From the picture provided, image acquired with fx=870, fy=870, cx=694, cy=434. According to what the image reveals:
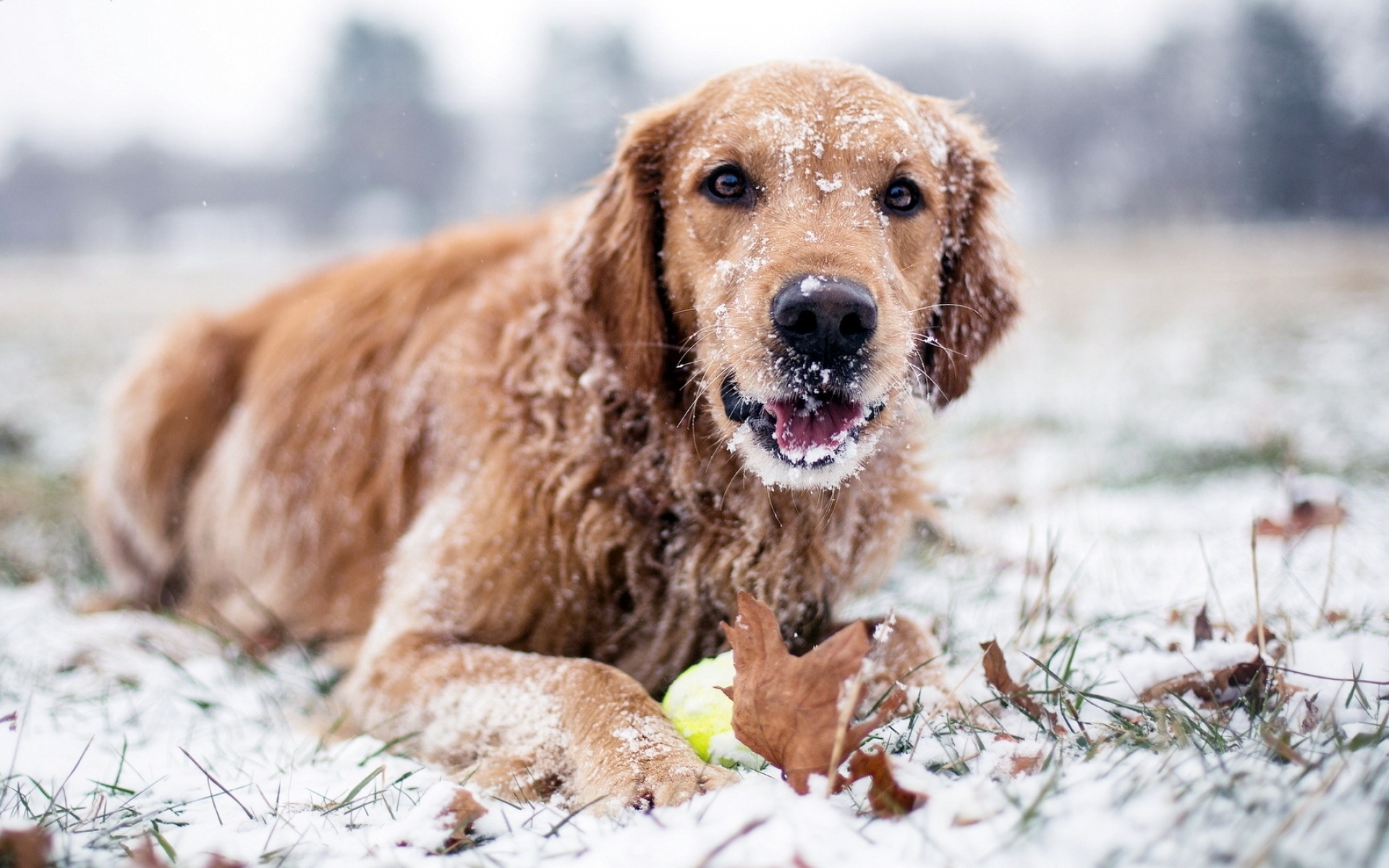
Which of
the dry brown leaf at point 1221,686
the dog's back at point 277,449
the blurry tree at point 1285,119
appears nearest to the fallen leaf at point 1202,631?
the dry brown leaf at point 1221,686

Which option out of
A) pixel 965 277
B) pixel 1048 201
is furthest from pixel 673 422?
pixel 1048 201

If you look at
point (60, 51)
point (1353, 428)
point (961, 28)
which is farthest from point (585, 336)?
point (961, 28)

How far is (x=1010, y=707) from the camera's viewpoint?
1.92 metres

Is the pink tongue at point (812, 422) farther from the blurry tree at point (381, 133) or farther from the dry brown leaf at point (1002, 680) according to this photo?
the blurry tree at point (381, 133)

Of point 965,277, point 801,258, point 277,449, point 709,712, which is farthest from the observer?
point 277,449

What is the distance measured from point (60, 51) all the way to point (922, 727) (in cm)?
357

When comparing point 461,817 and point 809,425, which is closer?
point 461,817

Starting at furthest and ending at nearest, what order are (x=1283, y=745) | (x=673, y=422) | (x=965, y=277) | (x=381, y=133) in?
(x=381, y=133)
(x=965, y=277)
(x=673, y=422)
(x=1283, y=745)

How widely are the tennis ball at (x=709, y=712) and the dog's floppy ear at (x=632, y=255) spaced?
816mm

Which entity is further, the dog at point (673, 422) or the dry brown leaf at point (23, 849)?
the dog at point (673, 422)

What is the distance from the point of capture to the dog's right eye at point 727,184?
2.35 m

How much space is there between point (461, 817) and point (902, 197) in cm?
186

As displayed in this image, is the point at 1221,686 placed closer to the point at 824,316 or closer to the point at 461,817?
the point at 824,316

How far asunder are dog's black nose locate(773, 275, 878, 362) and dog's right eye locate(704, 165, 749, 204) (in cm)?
49
